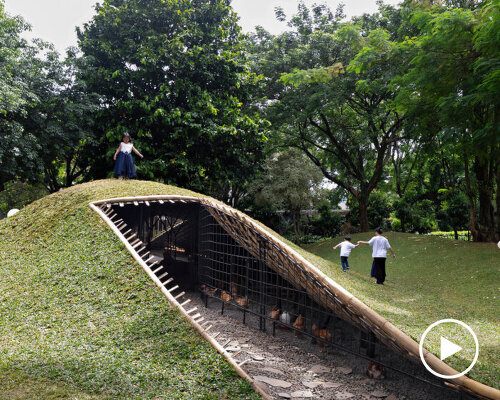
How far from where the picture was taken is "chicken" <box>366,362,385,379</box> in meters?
5.49

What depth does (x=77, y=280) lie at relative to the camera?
584 centimetres

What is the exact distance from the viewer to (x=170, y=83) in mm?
13625

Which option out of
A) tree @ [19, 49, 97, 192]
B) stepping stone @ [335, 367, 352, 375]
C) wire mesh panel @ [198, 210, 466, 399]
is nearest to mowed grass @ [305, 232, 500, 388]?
wire mesh panel @ [198, 210, 466, 399]

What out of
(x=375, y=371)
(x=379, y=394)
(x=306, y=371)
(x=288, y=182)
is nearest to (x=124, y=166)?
(x=306, y=371)

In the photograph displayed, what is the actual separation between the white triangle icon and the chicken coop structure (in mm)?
305

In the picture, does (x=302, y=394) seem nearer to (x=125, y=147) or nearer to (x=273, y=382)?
(x=273, y=382)

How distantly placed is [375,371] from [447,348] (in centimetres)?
115

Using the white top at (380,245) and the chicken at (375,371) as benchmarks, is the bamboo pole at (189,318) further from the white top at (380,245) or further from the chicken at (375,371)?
the white top at (380,245)

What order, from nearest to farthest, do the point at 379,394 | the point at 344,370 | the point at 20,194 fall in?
the point at 379,394, the point at 344,370, the point at 20,194

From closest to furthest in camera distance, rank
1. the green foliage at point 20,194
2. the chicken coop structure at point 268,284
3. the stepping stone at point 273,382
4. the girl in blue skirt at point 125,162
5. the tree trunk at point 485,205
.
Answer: the chicken coop structure at point 268,284
the stepping stone at point 273,382
the girl in blue skirt at point 125,162
the tree trunk at point 485,205
the green foliage at point 20,194

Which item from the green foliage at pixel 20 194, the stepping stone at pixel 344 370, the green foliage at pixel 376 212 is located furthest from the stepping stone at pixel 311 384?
the green foliage at pixel 20 194

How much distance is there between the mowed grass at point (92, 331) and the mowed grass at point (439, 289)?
109 inches

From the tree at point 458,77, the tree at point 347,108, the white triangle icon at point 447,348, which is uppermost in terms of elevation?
the tree at point 347,108

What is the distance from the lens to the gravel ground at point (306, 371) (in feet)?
16.2
